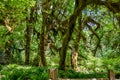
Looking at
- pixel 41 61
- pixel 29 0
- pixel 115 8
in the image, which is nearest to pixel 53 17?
pixel 41 61

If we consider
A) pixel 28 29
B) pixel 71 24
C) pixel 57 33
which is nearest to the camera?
pixel 71 24

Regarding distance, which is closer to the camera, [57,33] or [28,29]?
[57,33]

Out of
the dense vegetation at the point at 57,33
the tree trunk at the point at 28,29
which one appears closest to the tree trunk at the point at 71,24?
the dense vegetation at the point at 57,33

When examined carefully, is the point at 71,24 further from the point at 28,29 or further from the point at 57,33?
the point at 28,29

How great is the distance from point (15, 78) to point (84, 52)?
1079cm

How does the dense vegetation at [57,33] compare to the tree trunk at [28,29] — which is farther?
the tree trunk at [28,29]

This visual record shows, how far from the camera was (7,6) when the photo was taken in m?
16.6

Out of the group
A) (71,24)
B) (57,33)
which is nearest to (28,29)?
(57,33)

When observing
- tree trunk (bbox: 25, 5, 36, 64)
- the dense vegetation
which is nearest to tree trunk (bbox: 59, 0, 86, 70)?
the dense vegetation

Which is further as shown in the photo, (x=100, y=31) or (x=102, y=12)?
(x=100, y=31)

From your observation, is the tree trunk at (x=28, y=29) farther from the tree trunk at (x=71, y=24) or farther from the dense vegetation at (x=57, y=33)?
the tree trunk at (x=71, y=24)

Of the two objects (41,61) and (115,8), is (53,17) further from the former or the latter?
(115,8)

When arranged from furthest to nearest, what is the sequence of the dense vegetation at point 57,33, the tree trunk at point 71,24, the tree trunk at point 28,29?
the tree trunk at point 28,29 < the dense vegetation at point 57,33 < the tree trunk at point 71,24

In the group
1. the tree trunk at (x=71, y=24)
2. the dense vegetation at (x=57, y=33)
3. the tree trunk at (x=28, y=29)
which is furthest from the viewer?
the tree trunk at (x=28, y=29)
